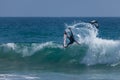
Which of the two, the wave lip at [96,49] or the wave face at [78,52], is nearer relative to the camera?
the wave lip at [96,49]

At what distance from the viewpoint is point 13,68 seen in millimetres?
23031

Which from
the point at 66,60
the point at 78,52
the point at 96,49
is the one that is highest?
the point at 96,49

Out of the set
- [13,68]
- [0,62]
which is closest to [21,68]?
[13,68]

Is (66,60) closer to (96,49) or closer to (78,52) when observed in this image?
(78,52)

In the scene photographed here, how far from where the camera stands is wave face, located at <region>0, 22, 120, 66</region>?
82.1ft

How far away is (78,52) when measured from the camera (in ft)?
85.7

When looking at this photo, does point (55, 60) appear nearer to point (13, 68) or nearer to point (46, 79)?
point (13, 68)

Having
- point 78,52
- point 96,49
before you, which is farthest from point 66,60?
point 96,49

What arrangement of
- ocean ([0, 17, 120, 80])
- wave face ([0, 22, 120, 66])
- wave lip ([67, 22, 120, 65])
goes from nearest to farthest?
ocean ([0, 17, 120, 80]) → wave lip ([67, 22, 120, 65]) → wave face ([0, 22, 120, 66])

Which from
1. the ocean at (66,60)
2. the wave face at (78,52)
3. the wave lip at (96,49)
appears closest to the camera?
the ocean at (66,60)

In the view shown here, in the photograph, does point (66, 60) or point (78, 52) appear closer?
point (66, 60)

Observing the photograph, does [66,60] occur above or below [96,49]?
below

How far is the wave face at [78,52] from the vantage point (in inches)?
985

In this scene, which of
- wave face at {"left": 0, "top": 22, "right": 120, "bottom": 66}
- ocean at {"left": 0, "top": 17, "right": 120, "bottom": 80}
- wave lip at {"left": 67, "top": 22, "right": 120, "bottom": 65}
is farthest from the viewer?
wave face at {"left": 0, "top": 22, "right": 120, "bottom": 66}
